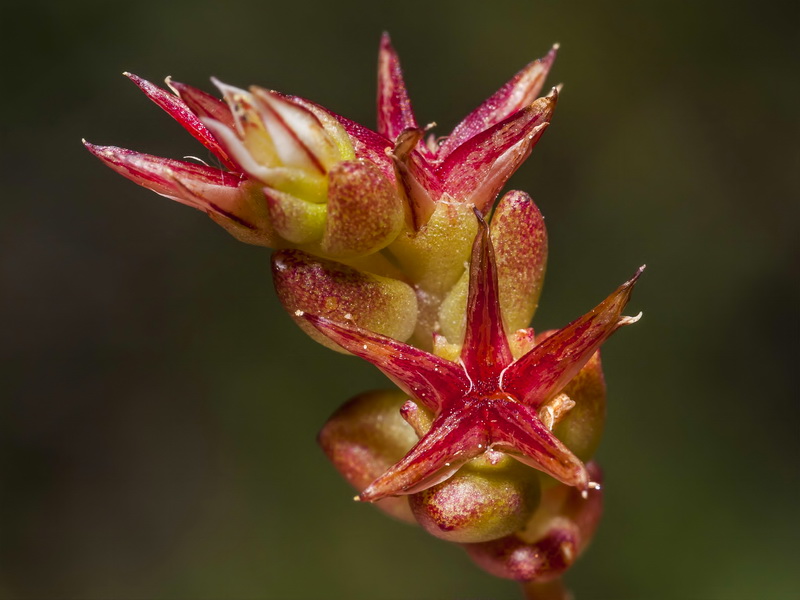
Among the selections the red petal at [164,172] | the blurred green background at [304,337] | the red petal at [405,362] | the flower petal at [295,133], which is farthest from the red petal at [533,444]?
the blurred green background at [304,337]

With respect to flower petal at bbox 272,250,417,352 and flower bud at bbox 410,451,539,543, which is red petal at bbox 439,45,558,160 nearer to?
flower petal at bbox 272,250,417,352

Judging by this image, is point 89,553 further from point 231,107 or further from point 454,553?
point 231,107

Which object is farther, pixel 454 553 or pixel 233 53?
pixel 233 53

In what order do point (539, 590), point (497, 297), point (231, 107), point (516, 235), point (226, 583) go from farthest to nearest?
point (226, 583)
point (539, 590)
point (516, 235)
point (497, 297)
point (231, 107)

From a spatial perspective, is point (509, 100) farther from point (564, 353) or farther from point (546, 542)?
point (546, 542)

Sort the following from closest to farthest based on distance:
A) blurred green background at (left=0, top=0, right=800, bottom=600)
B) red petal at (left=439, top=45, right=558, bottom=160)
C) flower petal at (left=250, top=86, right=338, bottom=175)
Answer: flower petal at (left=250, top=86, right=338, bottom=175) → red petal at (left=439, top=45, right=558, bottom=160) → blurred green background at (left=0, top=0, right=800, bottom=600)

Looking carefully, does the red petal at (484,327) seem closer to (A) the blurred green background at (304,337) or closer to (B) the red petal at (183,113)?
(B) the red petal at (183,113)

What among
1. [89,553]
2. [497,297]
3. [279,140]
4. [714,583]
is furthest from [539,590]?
[89,553]

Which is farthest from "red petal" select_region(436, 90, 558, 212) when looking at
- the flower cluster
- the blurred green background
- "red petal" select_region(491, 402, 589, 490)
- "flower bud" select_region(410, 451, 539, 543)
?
the blurred green background
